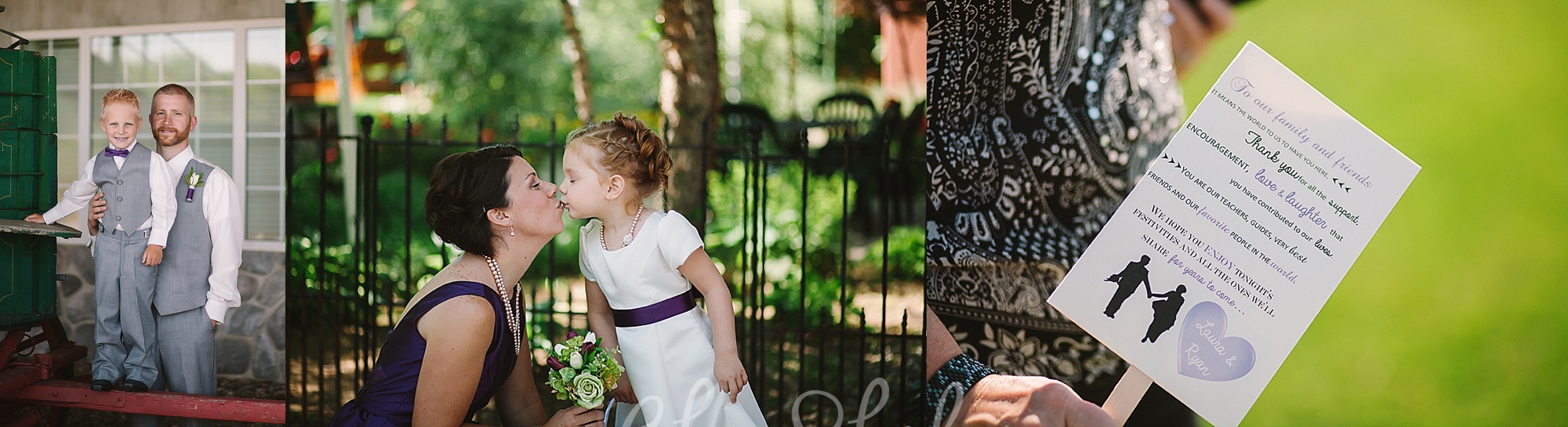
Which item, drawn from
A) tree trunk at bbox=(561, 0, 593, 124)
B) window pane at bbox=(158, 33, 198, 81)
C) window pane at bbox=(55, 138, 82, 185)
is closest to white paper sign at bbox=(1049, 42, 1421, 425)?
window pane at bbox=(158, 33, 198, 81)

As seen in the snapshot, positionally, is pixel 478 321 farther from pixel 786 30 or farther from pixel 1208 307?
pixel 786 30

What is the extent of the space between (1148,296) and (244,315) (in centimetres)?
257

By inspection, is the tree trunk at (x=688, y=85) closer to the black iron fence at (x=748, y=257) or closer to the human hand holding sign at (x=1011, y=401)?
the black iron fence at (x=748, y=257)

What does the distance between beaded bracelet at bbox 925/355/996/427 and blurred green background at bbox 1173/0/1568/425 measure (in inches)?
32.7

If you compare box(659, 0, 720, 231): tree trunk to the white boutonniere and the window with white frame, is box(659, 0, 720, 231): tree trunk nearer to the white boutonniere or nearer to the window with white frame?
the window with white frame

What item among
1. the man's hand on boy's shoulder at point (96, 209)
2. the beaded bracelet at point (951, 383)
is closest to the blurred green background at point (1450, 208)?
the beaded bracelet at point (951, 383)

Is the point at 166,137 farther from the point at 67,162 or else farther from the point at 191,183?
the point at 67,162

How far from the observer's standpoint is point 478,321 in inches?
86.1

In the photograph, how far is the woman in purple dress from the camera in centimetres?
218

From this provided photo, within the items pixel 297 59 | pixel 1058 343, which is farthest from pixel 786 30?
pixel 1058 343

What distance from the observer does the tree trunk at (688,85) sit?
4898 millimetres

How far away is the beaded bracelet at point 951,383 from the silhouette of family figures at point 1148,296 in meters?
0.44

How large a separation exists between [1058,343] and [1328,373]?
0.67 m

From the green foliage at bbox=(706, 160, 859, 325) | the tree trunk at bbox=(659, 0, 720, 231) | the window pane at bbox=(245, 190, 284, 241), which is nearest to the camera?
the window pane at bbox=(245, 190, 284, 241)
